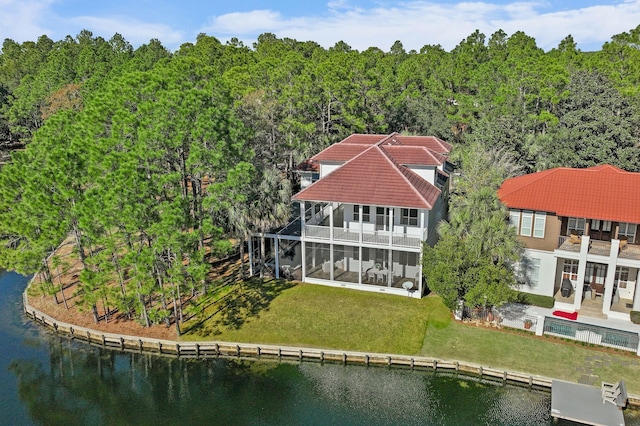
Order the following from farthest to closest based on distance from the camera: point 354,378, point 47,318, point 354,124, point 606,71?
point 606,71, point 354,124, point 47,318, point 354,378

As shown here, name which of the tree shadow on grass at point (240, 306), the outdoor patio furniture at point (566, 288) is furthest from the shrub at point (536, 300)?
the tree shadow on grass at point (240, 306)

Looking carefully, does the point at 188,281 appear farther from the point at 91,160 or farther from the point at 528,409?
the point at 528,409

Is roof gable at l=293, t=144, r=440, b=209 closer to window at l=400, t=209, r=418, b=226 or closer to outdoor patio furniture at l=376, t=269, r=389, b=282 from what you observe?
window at l=400, t=209, r=418, b=226

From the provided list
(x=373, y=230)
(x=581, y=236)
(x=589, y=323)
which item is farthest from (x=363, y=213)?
(x=589, y=323)

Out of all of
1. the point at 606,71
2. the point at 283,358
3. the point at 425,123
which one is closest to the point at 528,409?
the point at 283,358

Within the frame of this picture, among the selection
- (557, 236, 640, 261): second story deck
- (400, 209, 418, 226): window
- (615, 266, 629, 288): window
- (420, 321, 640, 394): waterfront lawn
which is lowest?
(420, 321, 640, 394): waterfront lawn

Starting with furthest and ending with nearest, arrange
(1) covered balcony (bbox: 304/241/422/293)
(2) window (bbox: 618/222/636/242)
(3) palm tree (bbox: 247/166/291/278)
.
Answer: (1) covered balcony (bbox: 304/241/422/293) → (3) palm tree (bbox: 247/166/291/278) → (2) window (bbox: 618/222/636/242)

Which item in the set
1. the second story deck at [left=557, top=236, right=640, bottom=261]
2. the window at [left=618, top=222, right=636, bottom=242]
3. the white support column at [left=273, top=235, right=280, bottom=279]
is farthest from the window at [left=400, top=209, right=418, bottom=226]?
the window at [left=618, top=222, right=636, bottom=242]
